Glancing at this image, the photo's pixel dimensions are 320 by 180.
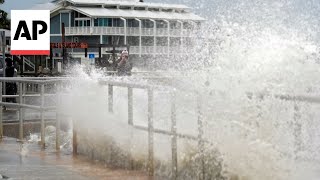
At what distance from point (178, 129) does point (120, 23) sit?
260 feet

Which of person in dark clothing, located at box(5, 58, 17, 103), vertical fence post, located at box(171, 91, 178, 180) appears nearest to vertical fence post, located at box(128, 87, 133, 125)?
vertical fence post, located at box(171, 91, 178, 180)

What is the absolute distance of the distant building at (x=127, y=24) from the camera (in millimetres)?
84562

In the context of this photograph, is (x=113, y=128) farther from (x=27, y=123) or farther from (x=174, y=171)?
(x=27, y=123)

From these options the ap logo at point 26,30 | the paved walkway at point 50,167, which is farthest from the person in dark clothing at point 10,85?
the paved walkway at point 50,167

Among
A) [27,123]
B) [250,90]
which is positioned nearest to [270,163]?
[250,90]

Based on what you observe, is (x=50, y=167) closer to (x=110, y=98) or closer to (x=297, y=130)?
(x=110, y=98)

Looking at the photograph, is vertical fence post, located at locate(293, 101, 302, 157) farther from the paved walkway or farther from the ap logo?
the ap logo

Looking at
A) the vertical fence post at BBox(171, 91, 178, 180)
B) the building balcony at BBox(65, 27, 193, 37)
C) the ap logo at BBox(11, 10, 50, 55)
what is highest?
the building balcony at BBox(65, 27, 193, 37)

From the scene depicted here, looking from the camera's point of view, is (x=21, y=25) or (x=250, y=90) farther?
(x=21, y=25)

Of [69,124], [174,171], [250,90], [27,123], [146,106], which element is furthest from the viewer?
[27,123]

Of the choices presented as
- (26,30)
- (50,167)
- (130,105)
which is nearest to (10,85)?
(50,167)

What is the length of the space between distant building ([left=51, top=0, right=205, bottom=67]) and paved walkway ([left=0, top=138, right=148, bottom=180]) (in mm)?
69976

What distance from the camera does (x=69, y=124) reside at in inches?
513

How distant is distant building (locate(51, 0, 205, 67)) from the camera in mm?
84562
